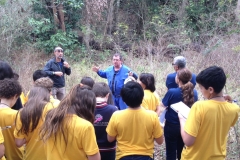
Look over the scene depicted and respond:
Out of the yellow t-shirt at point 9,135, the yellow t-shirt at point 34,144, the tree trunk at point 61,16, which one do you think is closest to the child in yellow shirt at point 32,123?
the yellow t-shirt at point 34,144

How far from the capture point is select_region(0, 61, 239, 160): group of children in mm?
2398

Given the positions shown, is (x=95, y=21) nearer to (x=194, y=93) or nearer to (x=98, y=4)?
(x=98, y=4)

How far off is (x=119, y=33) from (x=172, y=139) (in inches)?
525

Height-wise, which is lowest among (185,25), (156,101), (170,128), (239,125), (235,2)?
(239,125)

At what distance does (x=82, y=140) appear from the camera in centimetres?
235

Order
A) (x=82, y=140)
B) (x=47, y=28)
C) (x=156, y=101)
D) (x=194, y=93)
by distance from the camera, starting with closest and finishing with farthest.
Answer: (x=82, y=140) < (x=194, y=93) < (x=156, y=101) < (x=47, y=28)

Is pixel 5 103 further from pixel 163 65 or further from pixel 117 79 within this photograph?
pixel 163 65

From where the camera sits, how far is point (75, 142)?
2365 millimetres

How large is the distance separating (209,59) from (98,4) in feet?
25.0

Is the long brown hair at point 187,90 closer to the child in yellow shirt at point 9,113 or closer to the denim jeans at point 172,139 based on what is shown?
the denim jeans at point 172,139

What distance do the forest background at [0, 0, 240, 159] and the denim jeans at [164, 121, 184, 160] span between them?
16.8 feet

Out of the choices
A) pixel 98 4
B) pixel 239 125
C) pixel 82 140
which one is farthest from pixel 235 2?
pixel 82 140

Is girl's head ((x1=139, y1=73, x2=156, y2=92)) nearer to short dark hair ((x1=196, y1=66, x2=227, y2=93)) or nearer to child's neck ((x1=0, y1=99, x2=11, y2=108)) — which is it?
short dark hair ((x1=196, y1=66, x2=227, y2=93))

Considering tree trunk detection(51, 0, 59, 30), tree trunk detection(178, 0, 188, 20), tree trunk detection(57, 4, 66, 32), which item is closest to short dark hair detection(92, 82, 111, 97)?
tree trunk detection(51, 0, 59, 30)
